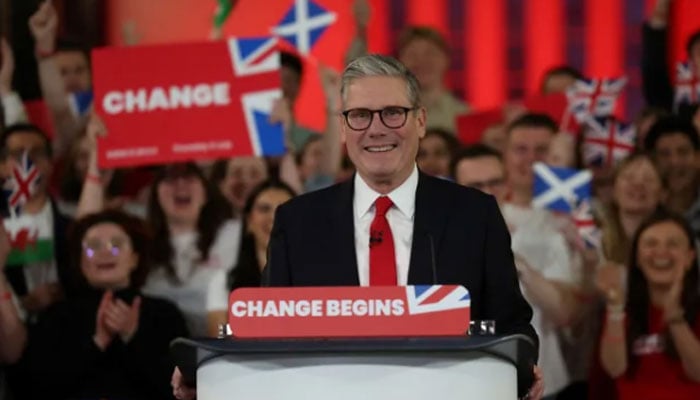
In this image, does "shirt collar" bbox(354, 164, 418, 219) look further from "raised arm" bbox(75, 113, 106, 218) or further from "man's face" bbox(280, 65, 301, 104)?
"man's face" bbox(280, 65, 301, 104)

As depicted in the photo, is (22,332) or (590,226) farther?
(590,226)

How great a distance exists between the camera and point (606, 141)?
235 inches

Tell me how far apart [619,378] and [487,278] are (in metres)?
2.29

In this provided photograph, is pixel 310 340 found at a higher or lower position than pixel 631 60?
lower

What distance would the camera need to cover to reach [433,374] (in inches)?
89.0

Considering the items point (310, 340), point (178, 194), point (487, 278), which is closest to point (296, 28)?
point (178, 194)

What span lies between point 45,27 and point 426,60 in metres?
1.58

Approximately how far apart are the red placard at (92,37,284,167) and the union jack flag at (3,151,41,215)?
0.26 m

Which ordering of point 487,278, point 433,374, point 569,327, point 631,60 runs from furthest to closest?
1. point 631,60
2. point 569,327
3. point 487,278
4. point 433,374

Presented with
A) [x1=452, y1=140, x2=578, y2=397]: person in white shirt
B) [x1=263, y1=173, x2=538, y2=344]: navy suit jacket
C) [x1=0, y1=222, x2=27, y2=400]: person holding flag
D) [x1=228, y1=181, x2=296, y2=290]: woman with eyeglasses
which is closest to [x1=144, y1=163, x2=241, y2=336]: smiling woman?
[x1=228, y1=181, x2=296, y2=290]: woman with eyeglasses

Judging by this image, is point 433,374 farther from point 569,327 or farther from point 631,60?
point 631,60

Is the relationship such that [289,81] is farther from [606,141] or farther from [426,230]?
[426,230]

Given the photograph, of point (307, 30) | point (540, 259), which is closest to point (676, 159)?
point (540, 259)

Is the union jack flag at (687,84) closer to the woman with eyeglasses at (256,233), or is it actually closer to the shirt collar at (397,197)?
the woman with eyeglasses at (256,233)
